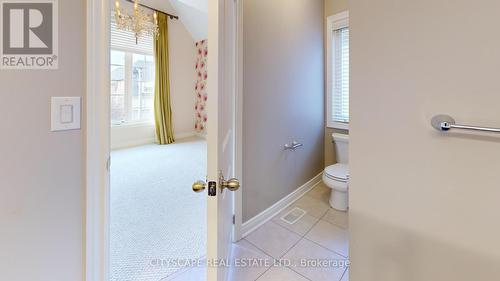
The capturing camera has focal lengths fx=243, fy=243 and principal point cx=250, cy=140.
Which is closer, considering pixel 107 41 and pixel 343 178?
pixel 107 41

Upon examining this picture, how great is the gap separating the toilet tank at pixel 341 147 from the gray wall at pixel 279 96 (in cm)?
25

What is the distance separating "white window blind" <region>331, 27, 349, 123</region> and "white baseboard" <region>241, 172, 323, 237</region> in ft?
2.86

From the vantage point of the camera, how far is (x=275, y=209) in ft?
7.44

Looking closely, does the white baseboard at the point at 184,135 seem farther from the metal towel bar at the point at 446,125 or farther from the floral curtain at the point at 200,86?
the metal towel bar at the point at 446,125

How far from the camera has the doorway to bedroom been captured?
177 centimetres

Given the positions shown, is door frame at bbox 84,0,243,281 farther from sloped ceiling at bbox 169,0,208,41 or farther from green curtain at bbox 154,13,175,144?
green curtain at bbox 154,13,175,144

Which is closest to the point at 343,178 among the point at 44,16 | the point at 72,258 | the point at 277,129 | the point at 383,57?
the point at 277,129

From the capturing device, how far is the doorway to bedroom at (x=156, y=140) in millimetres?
1769

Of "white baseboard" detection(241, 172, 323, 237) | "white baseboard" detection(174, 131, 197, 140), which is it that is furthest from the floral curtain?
"white baseboard" detection(241, 172, 323, 237)

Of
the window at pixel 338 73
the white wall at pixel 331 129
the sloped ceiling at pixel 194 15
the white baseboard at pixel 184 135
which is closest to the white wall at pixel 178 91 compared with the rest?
the white baseboard at pixel 184 135

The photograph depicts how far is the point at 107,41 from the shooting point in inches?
37.4

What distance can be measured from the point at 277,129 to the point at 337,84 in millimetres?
1256

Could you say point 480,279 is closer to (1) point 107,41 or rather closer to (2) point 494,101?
(2) point 494,101

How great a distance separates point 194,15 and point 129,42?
1.37 m
